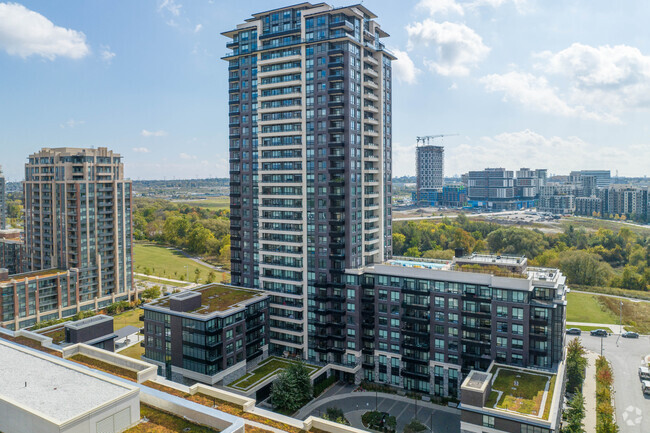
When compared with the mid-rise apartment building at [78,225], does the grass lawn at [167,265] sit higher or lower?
lower

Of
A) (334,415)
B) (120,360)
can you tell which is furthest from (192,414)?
(334,415)

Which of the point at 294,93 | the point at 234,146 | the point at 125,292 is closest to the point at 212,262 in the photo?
the point at 125,292

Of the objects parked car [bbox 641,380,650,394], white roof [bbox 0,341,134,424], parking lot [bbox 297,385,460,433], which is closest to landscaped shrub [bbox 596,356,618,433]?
parked car [bbox 641,380,650,394]

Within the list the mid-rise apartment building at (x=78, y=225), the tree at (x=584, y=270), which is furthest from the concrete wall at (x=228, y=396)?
the tree at (x=584, y=270)

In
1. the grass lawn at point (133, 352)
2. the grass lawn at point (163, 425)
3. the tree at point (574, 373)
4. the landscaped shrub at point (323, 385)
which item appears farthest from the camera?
the grass lawn at point (133, 352)

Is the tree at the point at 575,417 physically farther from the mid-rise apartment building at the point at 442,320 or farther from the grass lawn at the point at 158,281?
the grass lawn at the point at 158,281

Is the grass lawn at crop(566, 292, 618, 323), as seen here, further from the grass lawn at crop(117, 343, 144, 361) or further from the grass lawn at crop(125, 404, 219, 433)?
the grass lawn at crop(125, 404, 219, 433)
